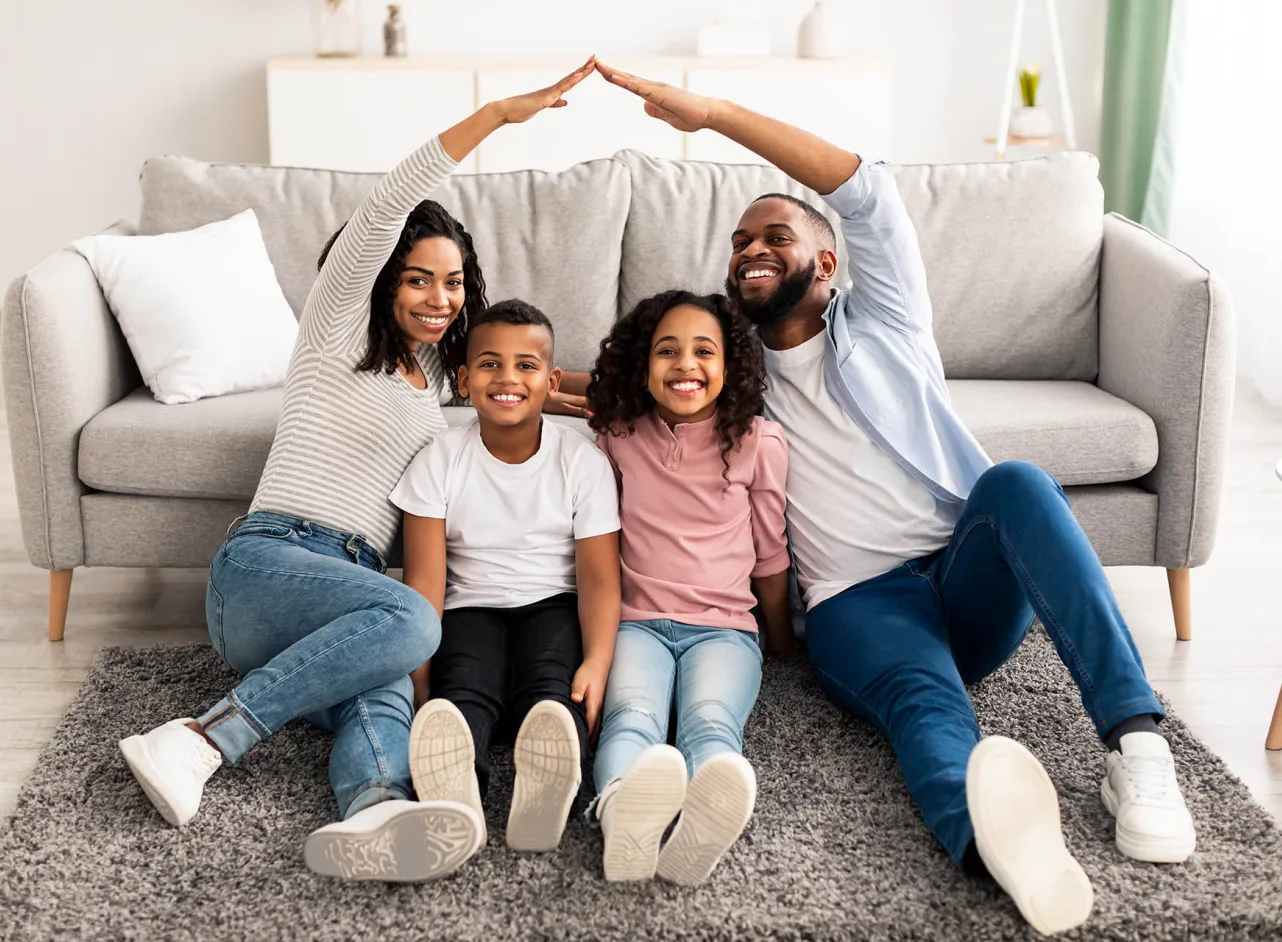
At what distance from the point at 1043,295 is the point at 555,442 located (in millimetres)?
1196

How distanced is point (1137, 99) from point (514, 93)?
2.11 metres

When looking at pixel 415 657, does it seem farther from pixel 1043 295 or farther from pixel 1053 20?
pixel 1053 20

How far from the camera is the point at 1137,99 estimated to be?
4316 millimetres

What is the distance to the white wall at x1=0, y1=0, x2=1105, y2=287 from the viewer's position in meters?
4.63

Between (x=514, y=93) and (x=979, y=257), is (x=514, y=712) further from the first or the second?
(x=514, y=93)

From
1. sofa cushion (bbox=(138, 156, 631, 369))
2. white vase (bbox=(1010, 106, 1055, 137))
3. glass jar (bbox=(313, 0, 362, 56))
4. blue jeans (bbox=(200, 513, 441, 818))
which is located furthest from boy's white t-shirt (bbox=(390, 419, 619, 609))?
white vase (bbox=(1010, 106, 1055, 137))

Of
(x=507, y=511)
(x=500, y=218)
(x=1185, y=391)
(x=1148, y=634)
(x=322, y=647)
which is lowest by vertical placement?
(x=1148, y=634)

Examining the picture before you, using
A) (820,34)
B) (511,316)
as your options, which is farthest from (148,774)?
(820,34)

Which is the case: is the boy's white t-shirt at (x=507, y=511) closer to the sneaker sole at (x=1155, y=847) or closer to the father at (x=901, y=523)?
the father at (x=901, y=523)

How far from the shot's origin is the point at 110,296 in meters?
2.35

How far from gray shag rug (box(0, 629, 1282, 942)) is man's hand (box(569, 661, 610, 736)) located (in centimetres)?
15

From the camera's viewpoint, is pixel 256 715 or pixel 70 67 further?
pixel 70 67

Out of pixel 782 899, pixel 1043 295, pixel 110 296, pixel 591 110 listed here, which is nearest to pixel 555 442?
pixel 782 899

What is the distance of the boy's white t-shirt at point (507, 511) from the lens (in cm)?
189
